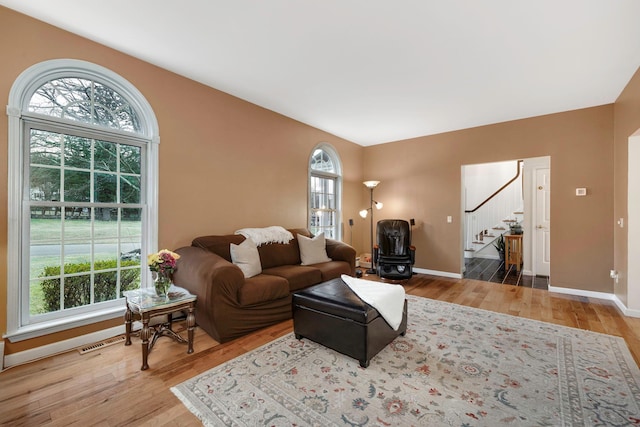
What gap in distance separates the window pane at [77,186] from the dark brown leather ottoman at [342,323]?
2224 mm

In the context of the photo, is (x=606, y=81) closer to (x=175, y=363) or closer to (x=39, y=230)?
(x=175, y=363)

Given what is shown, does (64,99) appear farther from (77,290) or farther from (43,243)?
(77,290)

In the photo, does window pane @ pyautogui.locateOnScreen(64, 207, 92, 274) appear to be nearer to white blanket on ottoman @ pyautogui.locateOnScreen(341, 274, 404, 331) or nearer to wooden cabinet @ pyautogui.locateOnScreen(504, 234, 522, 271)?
white blanket on ottoman @ pyautogui.locateOnScreen(341, 274, 404, 331)

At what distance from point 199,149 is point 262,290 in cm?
189

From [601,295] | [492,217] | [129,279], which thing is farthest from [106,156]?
[492,217]

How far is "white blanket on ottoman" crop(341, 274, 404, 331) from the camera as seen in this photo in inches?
89.9

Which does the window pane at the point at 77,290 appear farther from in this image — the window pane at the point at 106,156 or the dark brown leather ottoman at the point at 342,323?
the dark brown leather ottoman at the point at 342,323

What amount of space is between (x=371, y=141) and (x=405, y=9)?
392 cm

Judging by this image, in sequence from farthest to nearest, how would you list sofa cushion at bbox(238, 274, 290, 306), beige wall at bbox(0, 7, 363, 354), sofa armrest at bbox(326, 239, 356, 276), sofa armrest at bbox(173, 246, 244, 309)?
sofa armrest at bbox(326, 239, 356, 276) → sofa cushion at bbox(238, 274, 290, 306) → sofa armrest at bbox(173, 246, 244, 309) → beige wall at bbox(0, 7, 363, 354)

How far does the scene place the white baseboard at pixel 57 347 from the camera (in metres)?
2.17

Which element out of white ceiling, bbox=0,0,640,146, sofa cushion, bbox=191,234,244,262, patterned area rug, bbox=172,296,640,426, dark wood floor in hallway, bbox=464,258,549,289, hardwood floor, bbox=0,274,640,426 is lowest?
hardwood floor, bbox=0,274,640,426

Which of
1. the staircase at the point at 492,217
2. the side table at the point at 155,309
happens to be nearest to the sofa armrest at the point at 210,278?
the side table at the point at 155,309

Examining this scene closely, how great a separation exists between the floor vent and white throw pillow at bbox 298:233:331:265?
219 centimetres

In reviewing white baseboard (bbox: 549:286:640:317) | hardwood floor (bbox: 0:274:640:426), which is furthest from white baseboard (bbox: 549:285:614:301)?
hardwood floor (bbox: 0:274:640:426)
